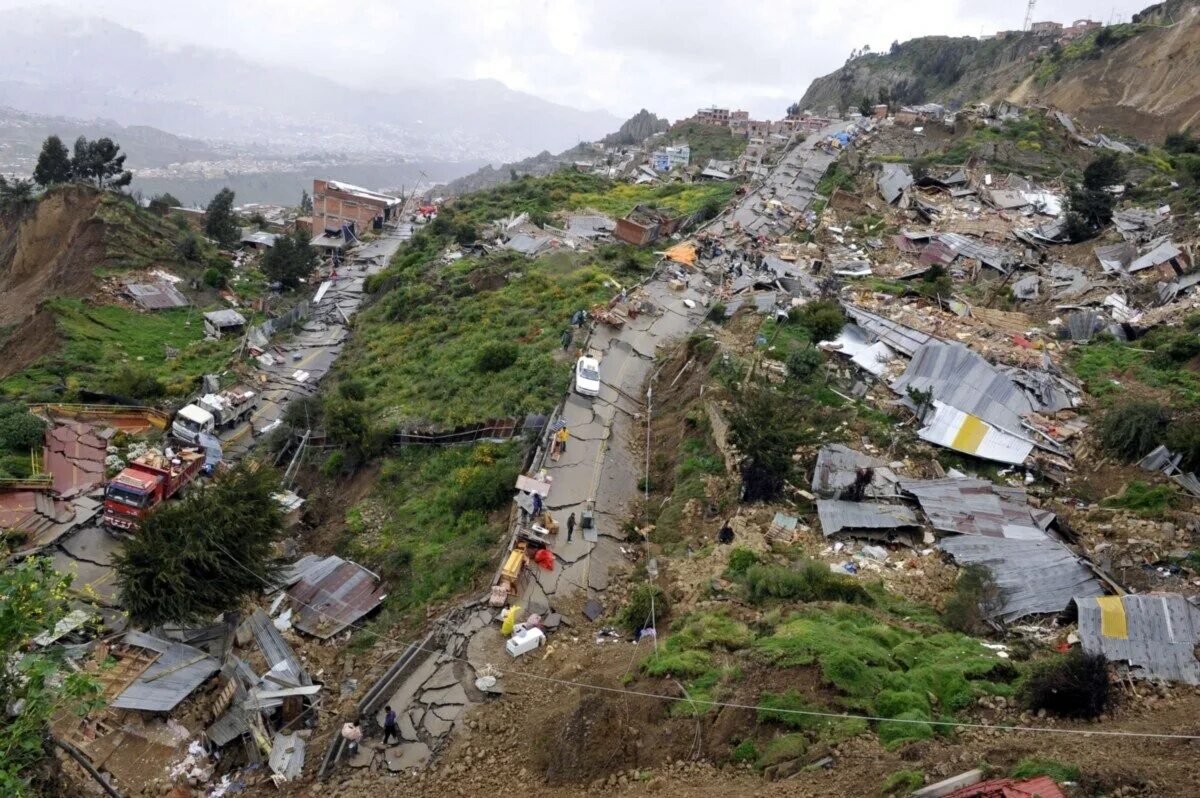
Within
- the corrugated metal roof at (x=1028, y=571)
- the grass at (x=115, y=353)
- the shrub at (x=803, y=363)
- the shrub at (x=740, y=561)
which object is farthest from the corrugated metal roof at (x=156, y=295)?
the corrugated metal roof at (x=1028, y=571)

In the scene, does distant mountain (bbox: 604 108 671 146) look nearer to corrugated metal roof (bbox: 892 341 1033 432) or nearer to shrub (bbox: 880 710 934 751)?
corrugated metal roof (bbox: 892 341 1033 432)

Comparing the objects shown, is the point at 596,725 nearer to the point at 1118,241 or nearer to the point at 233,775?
the point at 233,775

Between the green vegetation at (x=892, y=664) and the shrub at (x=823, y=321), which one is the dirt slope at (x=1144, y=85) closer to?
the shrub at (x=823, y=321)

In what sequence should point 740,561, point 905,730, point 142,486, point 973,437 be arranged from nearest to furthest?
point 905,730 < point 740,561 < point 973,437 < point 142,486

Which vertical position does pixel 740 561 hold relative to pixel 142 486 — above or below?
above

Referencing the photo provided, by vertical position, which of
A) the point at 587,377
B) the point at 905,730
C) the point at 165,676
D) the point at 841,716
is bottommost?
the point at 165,676

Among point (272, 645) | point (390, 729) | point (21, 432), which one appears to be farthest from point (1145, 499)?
point (21, 432)

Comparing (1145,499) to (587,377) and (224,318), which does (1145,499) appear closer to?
(587,377)

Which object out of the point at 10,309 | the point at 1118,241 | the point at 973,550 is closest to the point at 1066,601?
the point at 973,550
